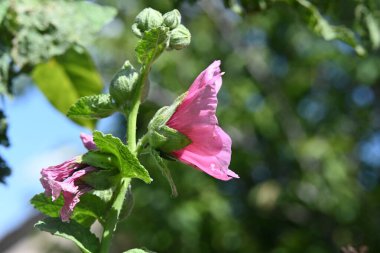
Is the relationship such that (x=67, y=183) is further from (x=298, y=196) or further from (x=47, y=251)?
(x=47, y=251)

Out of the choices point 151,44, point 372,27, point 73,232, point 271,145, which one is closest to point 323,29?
point 372,27

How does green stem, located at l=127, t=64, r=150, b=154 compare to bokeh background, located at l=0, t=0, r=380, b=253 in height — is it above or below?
above

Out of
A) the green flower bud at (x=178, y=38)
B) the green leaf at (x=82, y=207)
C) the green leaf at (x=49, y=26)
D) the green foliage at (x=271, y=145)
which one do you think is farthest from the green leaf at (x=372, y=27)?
the green foliage at (x=271, y=145)

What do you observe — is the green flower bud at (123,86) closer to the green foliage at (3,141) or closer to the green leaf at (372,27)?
the green foliage at (3,141)

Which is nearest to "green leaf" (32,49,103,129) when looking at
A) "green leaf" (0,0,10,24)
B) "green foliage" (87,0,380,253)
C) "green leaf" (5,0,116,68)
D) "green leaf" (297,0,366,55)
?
"green leaf" (5,0,116,68)

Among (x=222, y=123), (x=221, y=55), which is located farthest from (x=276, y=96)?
(x=221, y=55)

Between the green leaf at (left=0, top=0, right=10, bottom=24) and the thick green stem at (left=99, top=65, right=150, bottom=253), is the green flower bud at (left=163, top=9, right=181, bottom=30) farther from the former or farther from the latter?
the green leaf at (left=0, top=0, right=10, bottom=24)
